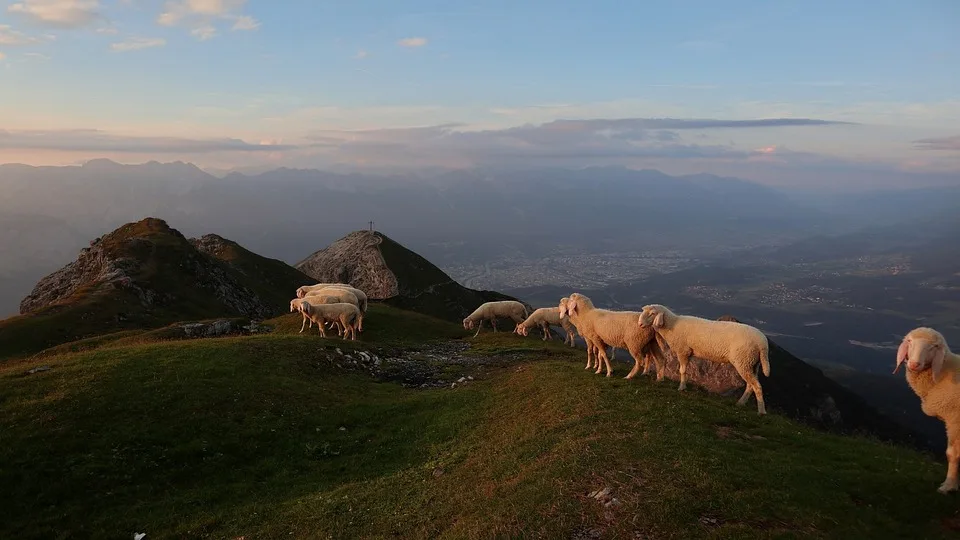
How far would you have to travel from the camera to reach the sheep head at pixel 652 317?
1889 centimetres

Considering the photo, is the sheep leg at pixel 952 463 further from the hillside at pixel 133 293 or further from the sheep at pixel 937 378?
the hillside at pixel 133 293

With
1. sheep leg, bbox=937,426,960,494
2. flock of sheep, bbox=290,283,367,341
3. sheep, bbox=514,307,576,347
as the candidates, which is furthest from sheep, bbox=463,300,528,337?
sheep leg, bbox=937,426,960,494

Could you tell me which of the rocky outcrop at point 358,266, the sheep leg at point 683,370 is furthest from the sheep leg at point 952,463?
the rocky outcrop at point 358,266

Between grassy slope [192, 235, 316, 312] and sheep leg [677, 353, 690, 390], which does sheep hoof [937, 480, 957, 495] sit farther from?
grassy slope [192, 235, 316, 312]

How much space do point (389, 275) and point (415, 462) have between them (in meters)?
70.6

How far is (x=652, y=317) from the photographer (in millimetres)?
19203

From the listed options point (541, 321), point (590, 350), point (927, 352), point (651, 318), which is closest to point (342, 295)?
point (541, 321)

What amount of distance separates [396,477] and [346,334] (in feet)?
66.2

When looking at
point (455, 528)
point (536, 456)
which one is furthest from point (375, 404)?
point (455, 528)

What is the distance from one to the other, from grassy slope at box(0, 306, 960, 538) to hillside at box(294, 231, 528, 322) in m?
55.1

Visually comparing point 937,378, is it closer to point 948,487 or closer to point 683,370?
point 948,487

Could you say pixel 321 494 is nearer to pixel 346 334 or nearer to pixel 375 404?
pixel 375 404

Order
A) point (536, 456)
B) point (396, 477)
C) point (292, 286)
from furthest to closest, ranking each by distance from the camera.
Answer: point (292, 286) → point (396, 477) → point (536, 456)

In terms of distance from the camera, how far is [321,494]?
45.3 ft
